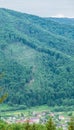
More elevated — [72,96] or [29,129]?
[29,129]

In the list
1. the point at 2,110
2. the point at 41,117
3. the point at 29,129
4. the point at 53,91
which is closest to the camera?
the point at 29,129

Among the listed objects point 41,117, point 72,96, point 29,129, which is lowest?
point 72,96

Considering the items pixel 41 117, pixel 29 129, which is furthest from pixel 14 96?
pixel 29 129

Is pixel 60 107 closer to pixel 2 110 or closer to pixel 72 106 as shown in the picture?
pixel 72 106

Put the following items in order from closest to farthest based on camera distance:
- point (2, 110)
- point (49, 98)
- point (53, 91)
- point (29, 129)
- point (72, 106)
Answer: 1. point (29, 129)
2. point (2, 110)
3. point (72, 106)
4. point (49, 98)
5. point (53, 91)

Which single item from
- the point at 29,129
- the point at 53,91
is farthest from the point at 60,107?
the point at 29,129

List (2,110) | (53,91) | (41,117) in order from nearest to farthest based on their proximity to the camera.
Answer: (41,117)
(2,110)
(53,91)

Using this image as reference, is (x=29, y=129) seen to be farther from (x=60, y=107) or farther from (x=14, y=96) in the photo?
(x=14, y=96)

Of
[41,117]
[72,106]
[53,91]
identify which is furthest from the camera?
[53,91]

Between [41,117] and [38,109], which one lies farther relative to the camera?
[38,109]
